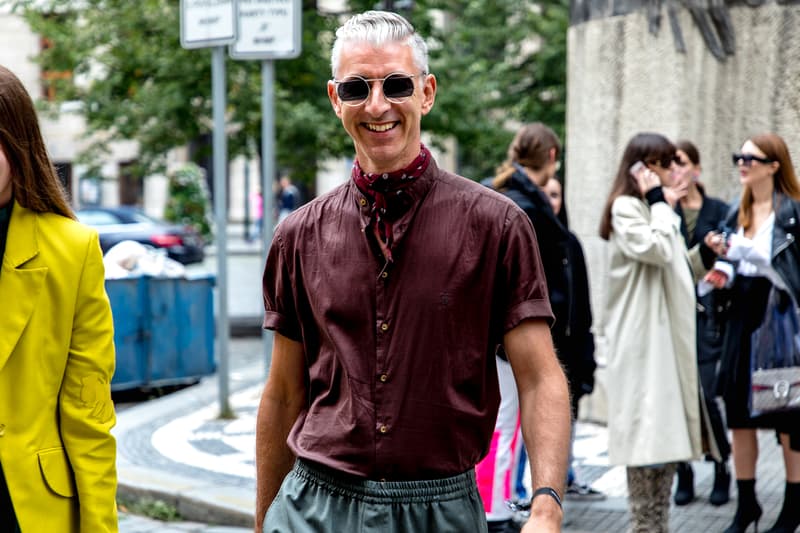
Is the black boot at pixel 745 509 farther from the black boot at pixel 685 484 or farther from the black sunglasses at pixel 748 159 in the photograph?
the black sunglasses at pixel 748 159

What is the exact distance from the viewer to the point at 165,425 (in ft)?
30.5

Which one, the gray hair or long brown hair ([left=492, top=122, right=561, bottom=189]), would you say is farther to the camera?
long brown hair ([left=492, top=122, right=561, bottom=189])

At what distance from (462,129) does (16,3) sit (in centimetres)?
610

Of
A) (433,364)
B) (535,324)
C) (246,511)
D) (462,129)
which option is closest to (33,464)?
(433,364)

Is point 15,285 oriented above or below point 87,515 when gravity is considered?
above

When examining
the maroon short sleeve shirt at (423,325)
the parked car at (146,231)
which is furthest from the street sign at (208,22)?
the parked car at (146,231)

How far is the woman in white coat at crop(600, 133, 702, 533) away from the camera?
5977mm

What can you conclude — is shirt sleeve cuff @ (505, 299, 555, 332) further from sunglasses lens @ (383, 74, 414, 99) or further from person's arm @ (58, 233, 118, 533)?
person's arm @ (58, 233, 118, 533)

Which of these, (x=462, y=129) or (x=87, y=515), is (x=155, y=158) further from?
(x=87, y=515)

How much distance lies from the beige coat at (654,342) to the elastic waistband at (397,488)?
3.36 meters

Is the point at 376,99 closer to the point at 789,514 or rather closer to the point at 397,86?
the point at 397,86

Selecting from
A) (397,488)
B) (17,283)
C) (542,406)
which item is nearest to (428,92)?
(542,406)

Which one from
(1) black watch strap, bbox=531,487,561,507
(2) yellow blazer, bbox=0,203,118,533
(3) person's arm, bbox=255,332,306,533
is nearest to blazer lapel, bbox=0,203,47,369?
(2) yellow blazer, bbox=0,203,118,533

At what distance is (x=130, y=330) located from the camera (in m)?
10.6
